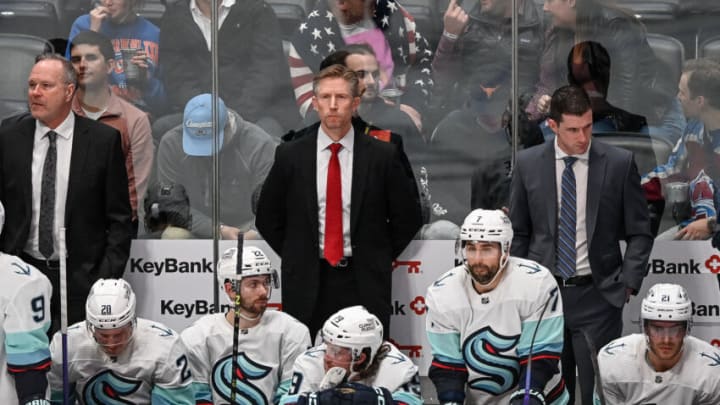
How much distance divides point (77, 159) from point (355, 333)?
1920mm

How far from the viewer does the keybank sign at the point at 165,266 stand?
8203mm

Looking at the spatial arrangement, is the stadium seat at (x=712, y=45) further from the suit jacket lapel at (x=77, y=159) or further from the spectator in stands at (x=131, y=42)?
the suit jacket lapel at (x=77, y=159)

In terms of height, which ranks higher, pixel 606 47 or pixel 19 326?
pixel 606 47

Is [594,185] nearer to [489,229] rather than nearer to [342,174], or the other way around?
[489,229]

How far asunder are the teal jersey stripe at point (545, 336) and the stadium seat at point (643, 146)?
5.38 ft

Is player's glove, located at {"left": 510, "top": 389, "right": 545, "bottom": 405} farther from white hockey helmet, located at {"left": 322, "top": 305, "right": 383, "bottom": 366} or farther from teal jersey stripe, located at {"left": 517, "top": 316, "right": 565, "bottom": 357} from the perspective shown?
white hockey helmet, located at {"left": 322, "top": 305, "right": 383, "bottom": 366}

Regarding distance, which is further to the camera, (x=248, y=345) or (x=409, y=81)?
(x=409, y=81)

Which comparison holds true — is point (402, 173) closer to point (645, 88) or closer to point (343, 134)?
point (343, 134)

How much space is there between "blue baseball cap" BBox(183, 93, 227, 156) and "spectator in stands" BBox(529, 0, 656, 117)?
1555 millimetres

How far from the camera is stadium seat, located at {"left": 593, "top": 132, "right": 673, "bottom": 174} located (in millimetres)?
8328

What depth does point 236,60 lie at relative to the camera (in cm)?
836

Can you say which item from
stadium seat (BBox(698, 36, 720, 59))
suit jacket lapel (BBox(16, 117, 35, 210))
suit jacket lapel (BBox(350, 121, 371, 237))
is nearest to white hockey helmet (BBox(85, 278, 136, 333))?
suit jacket lapel (BBox(16, 117, 35, 210))

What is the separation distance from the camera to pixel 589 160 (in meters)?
7.74

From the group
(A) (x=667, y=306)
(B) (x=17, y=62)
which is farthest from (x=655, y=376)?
(B) (x=17, y=62)
